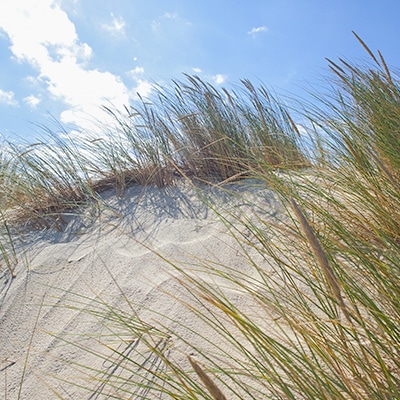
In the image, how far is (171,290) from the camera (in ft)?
4.97

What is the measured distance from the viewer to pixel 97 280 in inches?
70.4

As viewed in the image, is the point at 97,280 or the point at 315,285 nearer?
the point at 315,285

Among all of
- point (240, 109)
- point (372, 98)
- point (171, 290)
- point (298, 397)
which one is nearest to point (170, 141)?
point (240, 109)

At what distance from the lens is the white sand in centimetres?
128

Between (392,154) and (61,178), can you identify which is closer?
(392,154)

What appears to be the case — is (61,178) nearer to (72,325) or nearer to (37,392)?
(72,325)

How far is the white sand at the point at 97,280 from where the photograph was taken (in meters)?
1.28

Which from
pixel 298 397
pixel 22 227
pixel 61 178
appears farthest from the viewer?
pixel 61 178

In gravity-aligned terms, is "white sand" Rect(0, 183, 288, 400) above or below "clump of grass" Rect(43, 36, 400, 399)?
above

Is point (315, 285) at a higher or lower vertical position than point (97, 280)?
lower

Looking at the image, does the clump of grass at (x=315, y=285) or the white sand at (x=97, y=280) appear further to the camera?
the white sand at (x=97, y=280)

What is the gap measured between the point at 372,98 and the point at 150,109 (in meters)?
1.74

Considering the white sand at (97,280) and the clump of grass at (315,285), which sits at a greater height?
the white sand at (97,280)

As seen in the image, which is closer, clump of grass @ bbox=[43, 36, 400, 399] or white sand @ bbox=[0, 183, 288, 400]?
clump of grass @ bbox=[43, 36, 400, 399]
